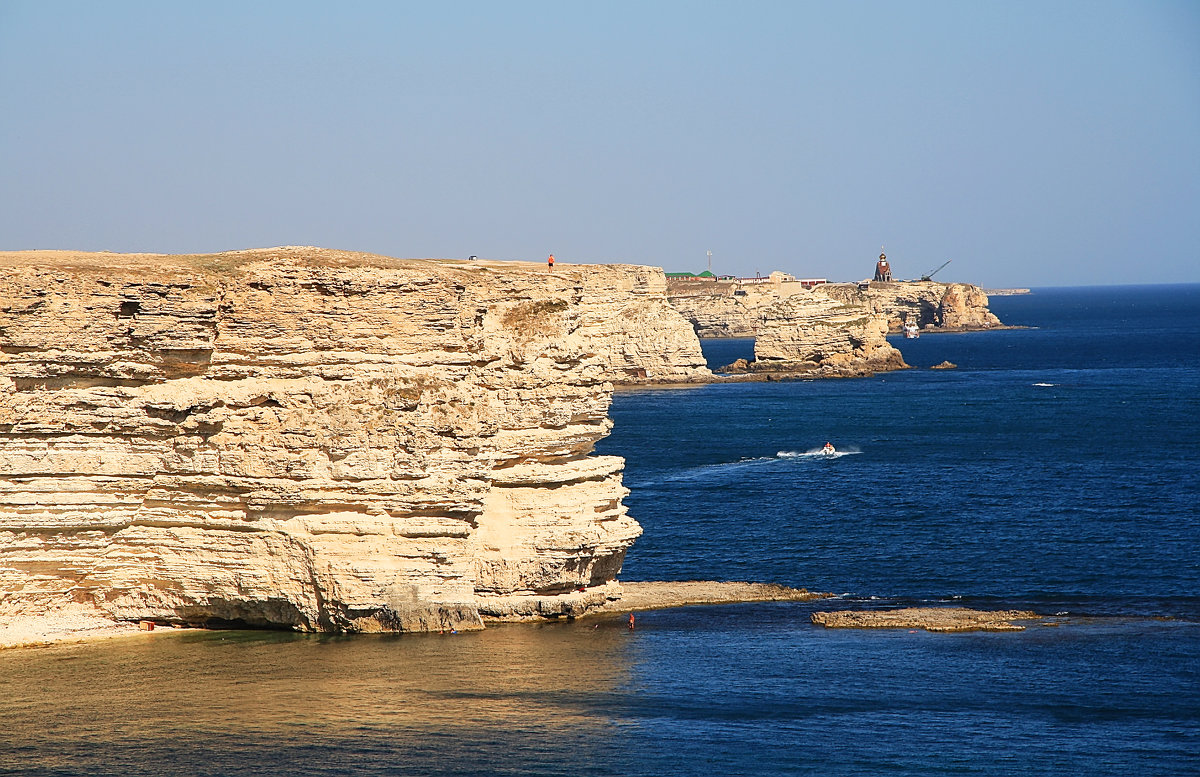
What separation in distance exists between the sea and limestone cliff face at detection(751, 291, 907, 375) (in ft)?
287

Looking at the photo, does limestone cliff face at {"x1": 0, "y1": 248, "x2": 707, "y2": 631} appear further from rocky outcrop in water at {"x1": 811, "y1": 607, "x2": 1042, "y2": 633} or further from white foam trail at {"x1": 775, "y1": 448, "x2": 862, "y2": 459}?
white foam trail at {"x1": 775, "y1": 448, "x2": 862, "y2": 459}

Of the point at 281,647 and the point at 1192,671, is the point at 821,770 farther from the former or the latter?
the point at 281,647

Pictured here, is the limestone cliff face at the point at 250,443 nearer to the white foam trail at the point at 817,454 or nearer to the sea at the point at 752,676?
the sea at the point at 752,676

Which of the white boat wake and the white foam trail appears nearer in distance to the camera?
the white boat wake

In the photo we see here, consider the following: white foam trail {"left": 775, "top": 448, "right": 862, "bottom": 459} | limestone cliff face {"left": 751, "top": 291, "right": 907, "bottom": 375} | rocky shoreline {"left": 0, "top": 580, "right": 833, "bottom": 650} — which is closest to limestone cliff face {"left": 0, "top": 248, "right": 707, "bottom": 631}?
rocky shoreline {"left": 0, "top": 580, "right": 833, "bottom": 650}

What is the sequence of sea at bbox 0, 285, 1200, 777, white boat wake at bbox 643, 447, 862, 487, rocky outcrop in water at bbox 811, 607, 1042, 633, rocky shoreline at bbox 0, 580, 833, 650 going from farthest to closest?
white boat wake at bbox 643, 447, 862, 487
rocky outcrop in water at bbox 811, 607, 1042, 633
rocky shoreline at bbox 0, 580, 833, 650
sea at bbox 0, 285, 1200, 777

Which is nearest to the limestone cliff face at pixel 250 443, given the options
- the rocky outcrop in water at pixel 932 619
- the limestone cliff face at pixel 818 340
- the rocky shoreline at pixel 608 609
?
the rocky shoreline at pixel 608 609

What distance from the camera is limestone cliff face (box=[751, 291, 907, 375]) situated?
494 ft

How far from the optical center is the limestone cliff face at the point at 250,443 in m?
35.1

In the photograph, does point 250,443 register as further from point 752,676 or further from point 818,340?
point 818,340

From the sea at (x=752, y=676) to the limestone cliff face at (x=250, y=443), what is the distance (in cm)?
169

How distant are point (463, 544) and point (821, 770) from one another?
44.7ft

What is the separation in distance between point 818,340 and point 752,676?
120m

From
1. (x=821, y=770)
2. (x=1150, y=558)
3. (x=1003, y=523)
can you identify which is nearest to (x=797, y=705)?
(x=821, y=770)
